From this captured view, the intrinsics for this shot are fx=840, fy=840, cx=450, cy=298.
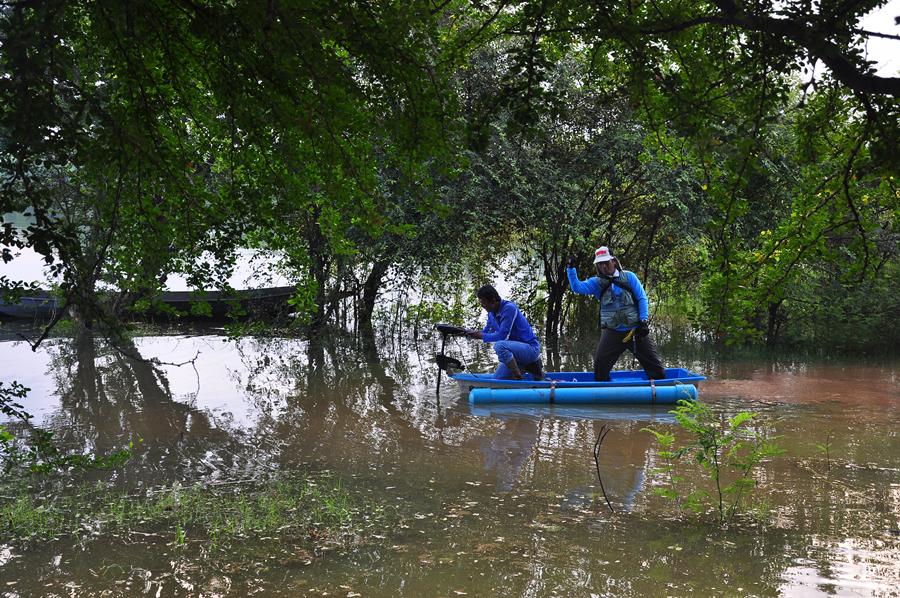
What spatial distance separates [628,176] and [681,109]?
11334mm

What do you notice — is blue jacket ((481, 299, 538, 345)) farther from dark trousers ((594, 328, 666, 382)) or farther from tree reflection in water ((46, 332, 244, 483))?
tree reflection in water ((46, 332, 244, 483))

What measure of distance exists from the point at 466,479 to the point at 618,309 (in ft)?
14.2

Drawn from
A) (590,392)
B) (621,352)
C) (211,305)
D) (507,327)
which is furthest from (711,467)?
(211,305)

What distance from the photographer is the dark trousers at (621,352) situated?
10906 mm

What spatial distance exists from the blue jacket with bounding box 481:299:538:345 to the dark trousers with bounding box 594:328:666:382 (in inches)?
36.5

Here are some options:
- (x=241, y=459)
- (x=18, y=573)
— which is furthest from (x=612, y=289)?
(x=18, y=573)

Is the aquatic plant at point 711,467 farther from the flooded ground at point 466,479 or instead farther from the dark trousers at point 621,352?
the dark trousers at point 621,352

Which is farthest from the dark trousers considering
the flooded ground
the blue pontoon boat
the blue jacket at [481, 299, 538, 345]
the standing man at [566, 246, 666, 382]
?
the blue jacket at [481, 299, 538, 345]

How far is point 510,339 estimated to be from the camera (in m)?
11.4

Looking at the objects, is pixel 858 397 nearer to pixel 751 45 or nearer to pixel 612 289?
pixel 612 289

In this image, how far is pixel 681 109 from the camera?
4.37m

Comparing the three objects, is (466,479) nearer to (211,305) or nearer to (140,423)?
(140,423)

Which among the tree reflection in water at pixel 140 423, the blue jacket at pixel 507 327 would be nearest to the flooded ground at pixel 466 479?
the tree reflection in water at pixel 140 423

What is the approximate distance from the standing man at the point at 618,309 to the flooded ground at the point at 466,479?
34.6 inches
